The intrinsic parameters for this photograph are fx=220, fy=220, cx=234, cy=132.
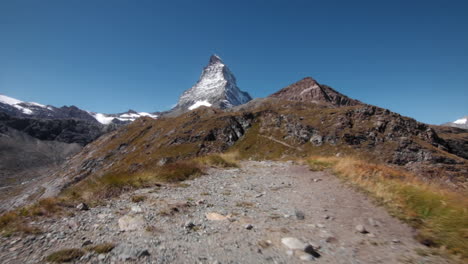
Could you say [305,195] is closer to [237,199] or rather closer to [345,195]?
[345,195]

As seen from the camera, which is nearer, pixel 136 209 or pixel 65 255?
pixel 65 255

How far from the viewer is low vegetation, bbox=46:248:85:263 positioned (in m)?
4.98

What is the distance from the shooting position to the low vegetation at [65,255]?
498 centimetres

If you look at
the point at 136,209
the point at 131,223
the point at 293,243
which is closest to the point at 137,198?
the point at 136,209

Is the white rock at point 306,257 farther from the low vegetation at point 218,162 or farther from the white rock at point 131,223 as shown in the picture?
the low vegetation at point 218,162

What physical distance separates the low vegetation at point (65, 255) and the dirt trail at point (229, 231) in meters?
0.19

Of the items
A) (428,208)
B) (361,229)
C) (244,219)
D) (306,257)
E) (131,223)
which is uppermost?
(428,208)

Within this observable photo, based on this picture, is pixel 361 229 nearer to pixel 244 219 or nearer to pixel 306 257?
pixel 306 257

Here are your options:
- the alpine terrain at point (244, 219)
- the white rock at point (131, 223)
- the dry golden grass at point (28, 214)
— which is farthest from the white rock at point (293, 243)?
the dry golden grass at point (28, 214)

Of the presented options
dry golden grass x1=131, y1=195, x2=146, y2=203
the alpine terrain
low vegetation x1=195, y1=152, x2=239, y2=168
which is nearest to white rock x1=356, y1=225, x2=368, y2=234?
the alpine terrain

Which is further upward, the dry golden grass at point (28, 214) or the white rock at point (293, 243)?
the white rock at point (293, 243)

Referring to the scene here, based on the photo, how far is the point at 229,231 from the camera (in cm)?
676

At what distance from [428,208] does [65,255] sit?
36.0 ft

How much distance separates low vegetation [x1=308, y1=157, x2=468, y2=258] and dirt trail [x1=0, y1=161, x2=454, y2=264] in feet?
1.73
